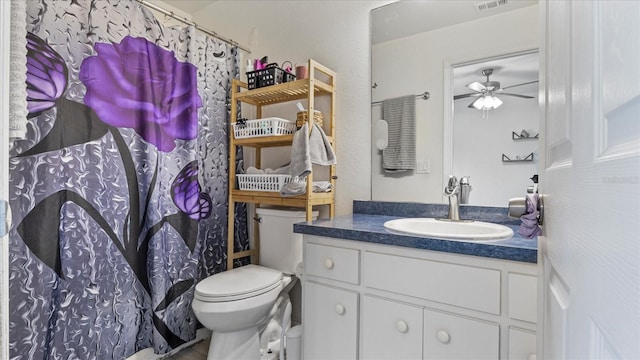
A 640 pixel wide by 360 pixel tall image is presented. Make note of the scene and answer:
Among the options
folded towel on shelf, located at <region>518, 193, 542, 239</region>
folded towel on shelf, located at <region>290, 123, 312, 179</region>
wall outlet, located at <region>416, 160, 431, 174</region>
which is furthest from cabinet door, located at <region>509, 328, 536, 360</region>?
folded towel on shelf, located at <region>290, 123, 312, 179</region>

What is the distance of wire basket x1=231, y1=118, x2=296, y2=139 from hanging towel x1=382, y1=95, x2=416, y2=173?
0.57 meters

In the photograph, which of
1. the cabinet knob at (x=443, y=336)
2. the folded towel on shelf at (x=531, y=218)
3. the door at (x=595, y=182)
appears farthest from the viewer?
the cabinet knob at (x=443, y=336)

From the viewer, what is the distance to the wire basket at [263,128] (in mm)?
1794

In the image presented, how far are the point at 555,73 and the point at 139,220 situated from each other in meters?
1.88

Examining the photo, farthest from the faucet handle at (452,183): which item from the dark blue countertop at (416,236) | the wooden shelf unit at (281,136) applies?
the wooden shelf unit at (281,136)

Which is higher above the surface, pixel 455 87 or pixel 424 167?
pixel 455 87

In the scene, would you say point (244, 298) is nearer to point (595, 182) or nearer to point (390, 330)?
point (390, 330)

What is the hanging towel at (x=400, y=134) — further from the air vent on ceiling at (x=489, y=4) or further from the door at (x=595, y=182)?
the door at (x=595, y=182)

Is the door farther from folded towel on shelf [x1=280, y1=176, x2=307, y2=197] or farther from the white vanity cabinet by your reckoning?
folded towel on shelf [x1=280, y1=176, x2=307, y2=197]

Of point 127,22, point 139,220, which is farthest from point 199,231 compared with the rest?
point 127,22

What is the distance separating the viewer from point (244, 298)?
153 cm

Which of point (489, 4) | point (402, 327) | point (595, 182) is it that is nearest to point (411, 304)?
point (402, 327)

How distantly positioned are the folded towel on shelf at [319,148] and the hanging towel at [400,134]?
0.32 m

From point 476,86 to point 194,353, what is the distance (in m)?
2.19
